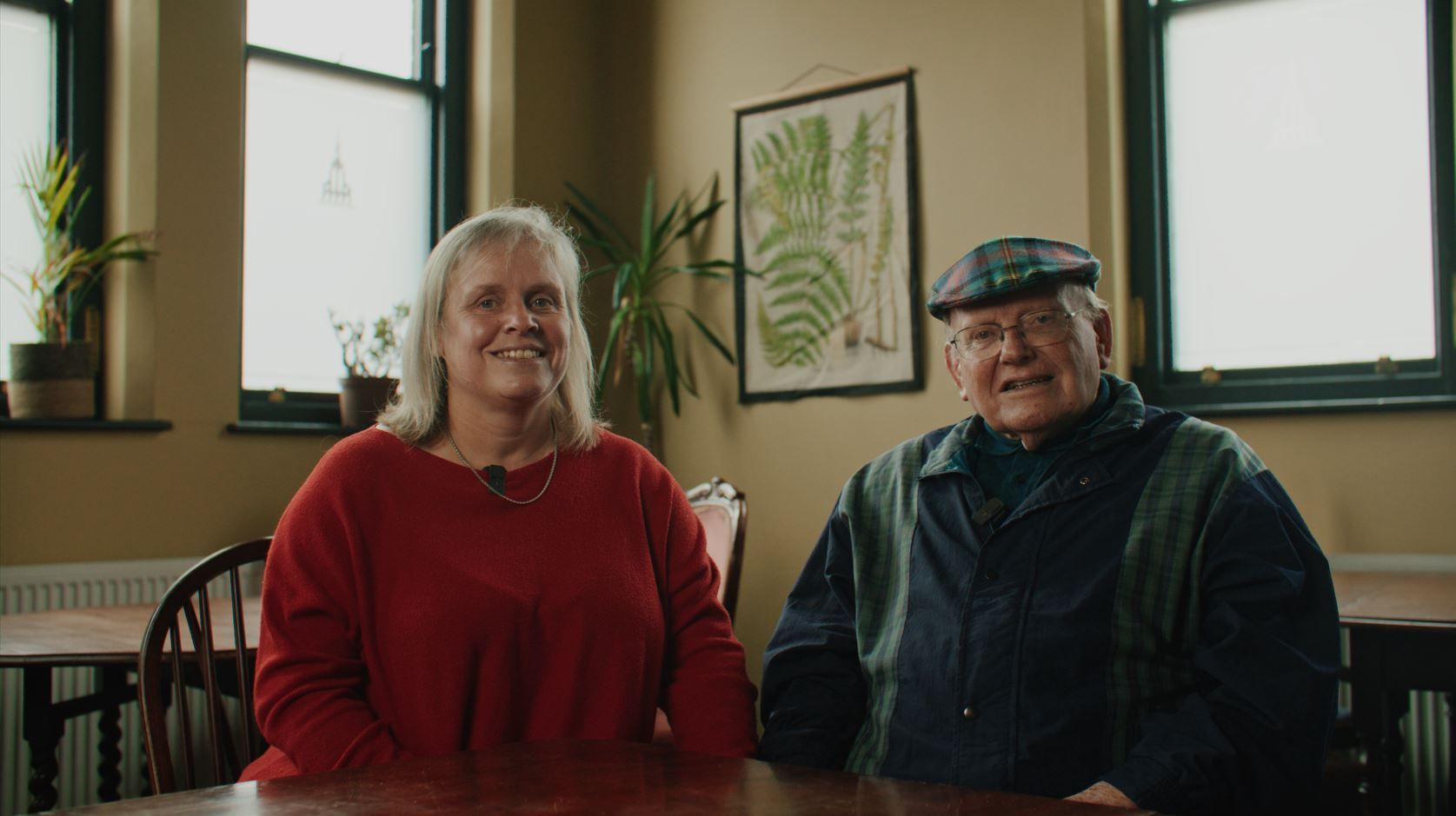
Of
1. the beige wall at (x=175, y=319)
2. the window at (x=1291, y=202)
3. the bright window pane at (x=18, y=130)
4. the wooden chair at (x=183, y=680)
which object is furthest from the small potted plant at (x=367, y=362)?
the window at (x=1291, y=202)

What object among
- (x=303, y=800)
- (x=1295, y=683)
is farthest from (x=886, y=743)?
(x=303, y=800)

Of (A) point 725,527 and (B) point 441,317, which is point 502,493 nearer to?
(B) point 441,317

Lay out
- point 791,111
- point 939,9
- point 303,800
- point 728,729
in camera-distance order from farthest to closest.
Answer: point 791,111
point 939,9
point 728,729
point 303,800

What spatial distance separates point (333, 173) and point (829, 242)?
64.4 inches

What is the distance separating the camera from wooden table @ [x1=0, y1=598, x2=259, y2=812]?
2029mm

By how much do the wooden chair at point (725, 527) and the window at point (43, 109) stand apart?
184 cm

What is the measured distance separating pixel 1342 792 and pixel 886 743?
1554mm

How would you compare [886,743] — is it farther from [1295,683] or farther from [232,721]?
[232,721]

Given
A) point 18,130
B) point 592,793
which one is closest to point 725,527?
point 592,793

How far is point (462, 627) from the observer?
5.09ft

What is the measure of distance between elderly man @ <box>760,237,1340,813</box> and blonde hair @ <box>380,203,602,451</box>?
1.43ft

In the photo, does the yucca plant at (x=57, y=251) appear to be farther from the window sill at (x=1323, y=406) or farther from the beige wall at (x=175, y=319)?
the window sill at (x=1323, y=406)

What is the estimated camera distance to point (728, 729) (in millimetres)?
1622

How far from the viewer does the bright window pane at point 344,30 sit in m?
3.79
